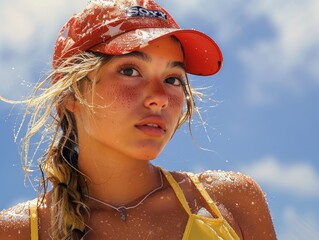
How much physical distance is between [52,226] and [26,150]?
0.55m

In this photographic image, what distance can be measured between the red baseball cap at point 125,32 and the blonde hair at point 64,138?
0.29ft

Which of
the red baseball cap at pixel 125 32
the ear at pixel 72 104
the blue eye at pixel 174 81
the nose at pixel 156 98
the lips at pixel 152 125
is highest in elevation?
the red baseball cap at pixel 125 32

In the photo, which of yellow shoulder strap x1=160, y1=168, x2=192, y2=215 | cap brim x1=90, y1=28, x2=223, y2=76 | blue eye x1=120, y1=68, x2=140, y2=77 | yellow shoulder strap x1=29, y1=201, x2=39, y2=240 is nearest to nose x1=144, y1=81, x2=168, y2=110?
blue eye x1=120, y1=68, x2=140, y2=77

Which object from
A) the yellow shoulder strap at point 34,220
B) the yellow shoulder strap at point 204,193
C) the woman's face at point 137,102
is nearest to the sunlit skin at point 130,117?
the woman's face at point 137,102

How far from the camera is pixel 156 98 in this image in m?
3.28

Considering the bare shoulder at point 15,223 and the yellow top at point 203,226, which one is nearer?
the yellow top at point 203,226

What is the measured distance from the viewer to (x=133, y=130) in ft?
10.8

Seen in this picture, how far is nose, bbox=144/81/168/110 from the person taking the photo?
329 centimetres

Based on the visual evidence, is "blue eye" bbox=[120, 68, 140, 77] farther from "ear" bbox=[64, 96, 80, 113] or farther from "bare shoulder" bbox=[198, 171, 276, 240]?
"bare shoulder" bbox=[198, 171, 276, 240]

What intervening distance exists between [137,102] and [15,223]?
0.98m

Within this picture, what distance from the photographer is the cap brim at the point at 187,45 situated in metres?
3.41

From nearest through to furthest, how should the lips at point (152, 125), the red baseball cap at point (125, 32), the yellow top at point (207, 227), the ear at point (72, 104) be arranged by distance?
the lips at point (152, 125)
the yellow top at point (207, 227)
the red baseball cap at point (125, 32)
the ear at point (72, 104)

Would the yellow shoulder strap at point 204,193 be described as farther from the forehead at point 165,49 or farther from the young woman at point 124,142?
the forehead at point 165,49

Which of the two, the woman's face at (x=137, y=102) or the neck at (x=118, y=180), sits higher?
the woman's face at (x=137, y=102)
